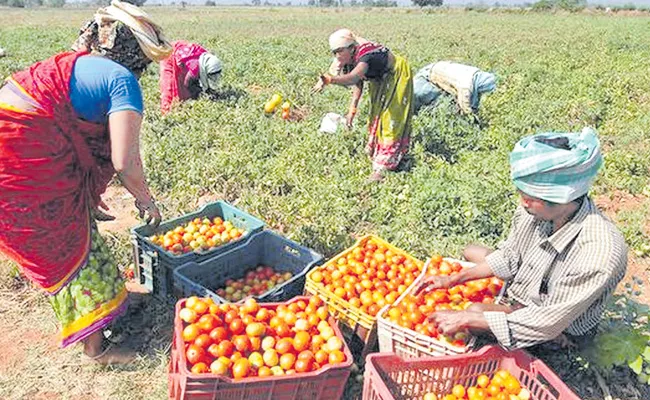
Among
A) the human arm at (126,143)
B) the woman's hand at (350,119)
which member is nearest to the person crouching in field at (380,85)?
the woman's hand at (350,119)

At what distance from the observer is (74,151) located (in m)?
2.97

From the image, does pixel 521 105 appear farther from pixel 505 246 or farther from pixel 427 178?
pixel 505 246

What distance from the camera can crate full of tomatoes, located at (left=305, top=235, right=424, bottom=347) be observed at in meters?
3.34

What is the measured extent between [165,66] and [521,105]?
6.35 m

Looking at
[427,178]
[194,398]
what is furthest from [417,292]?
[427,178]

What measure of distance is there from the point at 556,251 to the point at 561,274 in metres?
0.12

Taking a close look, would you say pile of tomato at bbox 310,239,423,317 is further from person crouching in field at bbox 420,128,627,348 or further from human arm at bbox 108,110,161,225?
human arm at bbox 108,110,161,225

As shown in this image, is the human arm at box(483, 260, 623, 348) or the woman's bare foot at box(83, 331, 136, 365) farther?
the woman's bare foot at box(83, 331, 136, 365)

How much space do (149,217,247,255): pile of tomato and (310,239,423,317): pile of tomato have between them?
99 centimetres

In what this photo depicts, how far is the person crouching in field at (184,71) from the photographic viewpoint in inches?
335

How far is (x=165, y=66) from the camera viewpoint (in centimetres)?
851

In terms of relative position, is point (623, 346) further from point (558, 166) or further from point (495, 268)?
point (558, 166)

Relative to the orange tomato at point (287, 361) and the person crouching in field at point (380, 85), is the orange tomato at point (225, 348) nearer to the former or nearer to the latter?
the orange tomato at point (287, 361)

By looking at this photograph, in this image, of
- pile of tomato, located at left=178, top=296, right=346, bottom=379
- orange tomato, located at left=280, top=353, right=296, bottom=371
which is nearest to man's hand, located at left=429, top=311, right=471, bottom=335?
pile of tomato, located at left=178, top=296, right=346, bottom=379
